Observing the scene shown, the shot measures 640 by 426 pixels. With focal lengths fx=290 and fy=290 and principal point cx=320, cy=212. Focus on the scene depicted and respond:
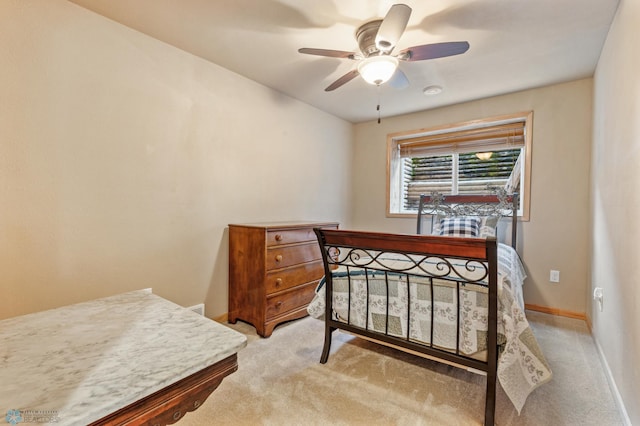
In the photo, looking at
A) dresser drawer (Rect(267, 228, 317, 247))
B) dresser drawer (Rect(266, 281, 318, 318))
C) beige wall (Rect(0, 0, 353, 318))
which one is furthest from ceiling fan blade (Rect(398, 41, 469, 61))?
dresser drawer (Rect(266, 281, 318, 318))

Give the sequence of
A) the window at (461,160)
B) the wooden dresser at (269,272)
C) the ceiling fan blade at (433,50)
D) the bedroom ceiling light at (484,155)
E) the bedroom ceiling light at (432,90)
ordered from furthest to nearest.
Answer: the bedroom ceiling light at (484,155)
the window at (461,160)
the bedroom ceiling light at (432,90)
the wooden dresser at (269,272)
the ceiling fan blade at (433,50)

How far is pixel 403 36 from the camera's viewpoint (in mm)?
2076

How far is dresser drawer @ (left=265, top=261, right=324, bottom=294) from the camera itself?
7.99 ft

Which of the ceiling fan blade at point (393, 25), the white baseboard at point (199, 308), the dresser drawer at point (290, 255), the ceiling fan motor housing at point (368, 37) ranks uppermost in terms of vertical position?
the ceiling fan motor housing at point (368, 37)

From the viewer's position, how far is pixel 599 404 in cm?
160

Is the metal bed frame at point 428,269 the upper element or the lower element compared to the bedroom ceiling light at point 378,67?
lower

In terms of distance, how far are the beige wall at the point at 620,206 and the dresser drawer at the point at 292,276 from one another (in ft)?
6.95

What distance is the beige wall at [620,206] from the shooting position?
1.39 meters

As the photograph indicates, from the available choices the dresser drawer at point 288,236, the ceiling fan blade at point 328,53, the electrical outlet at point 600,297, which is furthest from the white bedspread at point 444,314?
the ceiling fan blade at point 328,53

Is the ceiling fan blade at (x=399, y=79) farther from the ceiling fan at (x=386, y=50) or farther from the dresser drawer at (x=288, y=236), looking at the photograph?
the dresser drawer at (x=288, y=236)

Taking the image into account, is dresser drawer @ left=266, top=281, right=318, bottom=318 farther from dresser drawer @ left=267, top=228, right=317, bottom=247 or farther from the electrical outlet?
the electrical outlet

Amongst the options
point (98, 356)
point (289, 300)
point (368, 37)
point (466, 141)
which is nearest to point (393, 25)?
point (368, 37)

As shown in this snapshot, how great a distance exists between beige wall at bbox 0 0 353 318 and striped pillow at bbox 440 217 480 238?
1961 mm

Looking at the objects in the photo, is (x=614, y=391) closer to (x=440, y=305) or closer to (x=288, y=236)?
(x=440, y=305)
